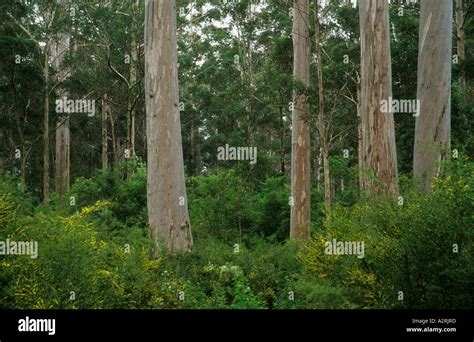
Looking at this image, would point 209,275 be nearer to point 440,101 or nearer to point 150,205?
point 150,205

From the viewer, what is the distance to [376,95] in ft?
32.3

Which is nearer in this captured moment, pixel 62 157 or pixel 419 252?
pixel 419 252

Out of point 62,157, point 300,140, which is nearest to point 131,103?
point 62,157

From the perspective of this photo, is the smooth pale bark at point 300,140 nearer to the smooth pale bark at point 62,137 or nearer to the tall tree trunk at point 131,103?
the tall tree trunk at point 131,103

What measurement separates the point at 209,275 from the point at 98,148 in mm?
25844

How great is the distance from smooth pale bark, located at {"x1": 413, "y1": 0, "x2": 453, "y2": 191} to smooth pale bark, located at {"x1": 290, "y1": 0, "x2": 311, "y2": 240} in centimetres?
423

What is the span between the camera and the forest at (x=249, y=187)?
5660mm

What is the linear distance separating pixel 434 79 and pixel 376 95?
1217mm

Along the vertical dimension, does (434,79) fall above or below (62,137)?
below

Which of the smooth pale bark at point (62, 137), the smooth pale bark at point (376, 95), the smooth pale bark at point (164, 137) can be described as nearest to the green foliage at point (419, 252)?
the smooth pale bark at point (376, 95)

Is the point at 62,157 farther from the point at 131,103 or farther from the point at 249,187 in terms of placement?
the point at 249,187

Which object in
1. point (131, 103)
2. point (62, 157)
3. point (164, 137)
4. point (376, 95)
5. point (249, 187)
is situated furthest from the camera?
point (62, 157)

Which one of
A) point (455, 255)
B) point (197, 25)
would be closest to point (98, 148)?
point (197, 25)

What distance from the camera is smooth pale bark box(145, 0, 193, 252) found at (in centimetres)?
1019
